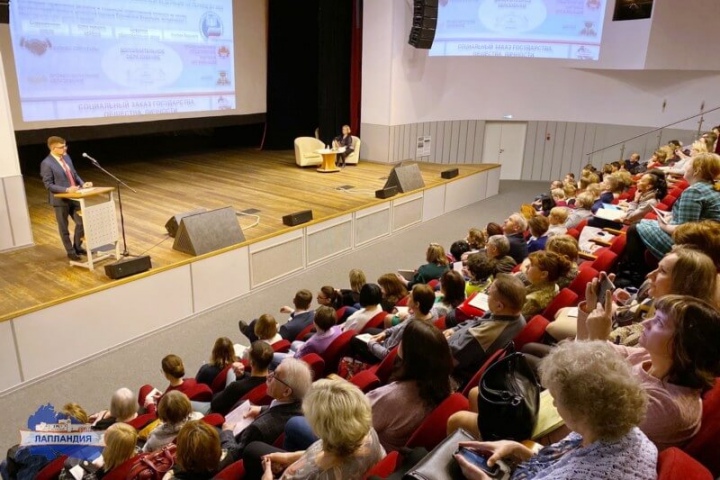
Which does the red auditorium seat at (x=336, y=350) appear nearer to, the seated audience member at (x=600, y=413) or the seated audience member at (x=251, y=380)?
the seated audience member at (x=251, y=380)

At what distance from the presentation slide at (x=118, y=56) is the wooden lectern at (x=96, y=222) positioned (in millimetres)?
2996

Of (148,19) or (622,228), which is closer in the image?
(622,228)

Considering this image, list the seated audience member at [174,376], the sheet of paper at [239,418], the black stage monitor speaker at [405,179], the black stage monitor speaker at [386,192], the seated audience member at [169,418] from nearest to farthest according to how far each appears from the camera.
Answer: the seated audience member at [169,418]
the sheet of paper at [239,418]
the seated audience member at [174,376]
the black stage monitor speaker at [386,192]
the black stage monitor speaker at [405,179]

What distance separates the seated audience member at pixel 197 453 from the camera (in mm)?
2008

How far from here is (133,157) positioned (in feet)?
34.7

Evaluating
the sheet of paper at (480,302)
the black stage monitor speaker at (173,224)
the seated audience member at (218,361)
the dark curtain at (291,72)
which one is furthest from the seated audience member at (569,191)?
the dark curtain at (291,72)

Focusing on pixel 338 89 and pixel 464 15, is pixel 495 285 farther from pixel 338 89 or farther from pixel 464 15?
pixel 464 15

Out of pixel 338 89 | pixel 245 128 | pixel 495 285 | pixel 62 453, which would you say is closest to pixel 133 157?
pixel 245 128

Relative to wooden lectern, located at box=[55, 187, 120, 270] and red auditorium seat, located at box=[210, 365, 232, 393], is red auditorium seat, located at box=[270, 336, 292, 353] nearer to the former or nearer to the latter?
red auditorium seat, located at box=[210, 365, 232, 393]

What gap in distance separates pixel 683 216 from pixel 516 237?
136 cm

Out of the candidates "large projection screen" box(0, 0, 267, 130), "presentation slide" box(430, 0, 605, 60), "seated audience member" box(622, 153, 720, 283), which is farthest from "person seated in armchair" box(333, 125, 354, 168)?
"seated audience member" box(622, 153, 720, 283)

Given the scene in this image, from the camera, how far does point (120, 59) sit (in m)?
7.73

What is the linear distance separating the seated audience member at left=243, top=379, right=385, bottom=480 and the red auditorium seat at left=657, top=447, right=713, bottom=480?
2.77 feet

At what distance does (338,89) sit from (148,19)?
384 cm
